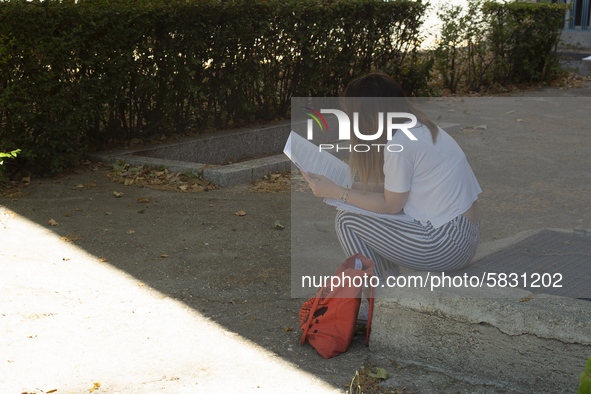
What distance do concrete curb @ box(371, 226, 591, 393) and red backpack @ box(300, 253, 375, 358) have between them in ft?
0.42

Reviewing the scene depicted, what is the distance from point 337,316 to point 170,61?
15.0 feet

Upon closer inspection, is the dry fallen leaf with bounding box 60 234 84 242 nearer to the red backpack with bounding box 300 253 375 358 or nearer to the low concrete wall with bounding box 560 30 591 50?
the red backpack with bounding box 300 253 375 358

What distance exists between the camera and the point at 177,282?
13.4ft

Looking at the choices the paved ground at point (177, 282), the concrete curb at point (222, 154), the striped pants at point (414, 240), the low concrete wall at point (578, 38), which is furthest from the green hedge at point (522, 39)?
the striped pants at point (414, 240)

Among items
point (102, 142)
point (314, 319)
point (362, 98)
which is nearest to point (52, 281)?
point (314, 319)

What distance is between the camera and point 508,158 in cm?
732

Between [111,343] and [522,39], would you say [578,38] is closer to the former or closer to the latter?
[522,39]

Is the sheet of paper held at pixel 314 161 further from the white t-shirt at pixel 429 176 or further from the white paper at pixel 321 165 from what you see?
the white t-shirt at pixel 429 176

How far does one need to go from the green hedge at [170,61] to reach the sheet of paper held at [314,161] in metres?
3.49

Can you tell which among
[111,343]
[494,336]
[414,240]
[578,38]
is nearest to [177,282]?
[111,343]

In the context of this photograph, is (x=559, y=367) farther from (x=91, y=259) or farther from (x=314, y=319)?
(x=91, y=259)

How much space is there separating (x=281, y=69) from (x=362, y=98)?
17.0 ft

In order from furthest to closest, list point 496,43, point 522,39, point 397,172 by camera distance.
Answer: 1. point 522,39
2. point 496,43
3. point 397,172

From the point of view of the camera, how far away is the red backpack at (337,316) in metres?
3.20
